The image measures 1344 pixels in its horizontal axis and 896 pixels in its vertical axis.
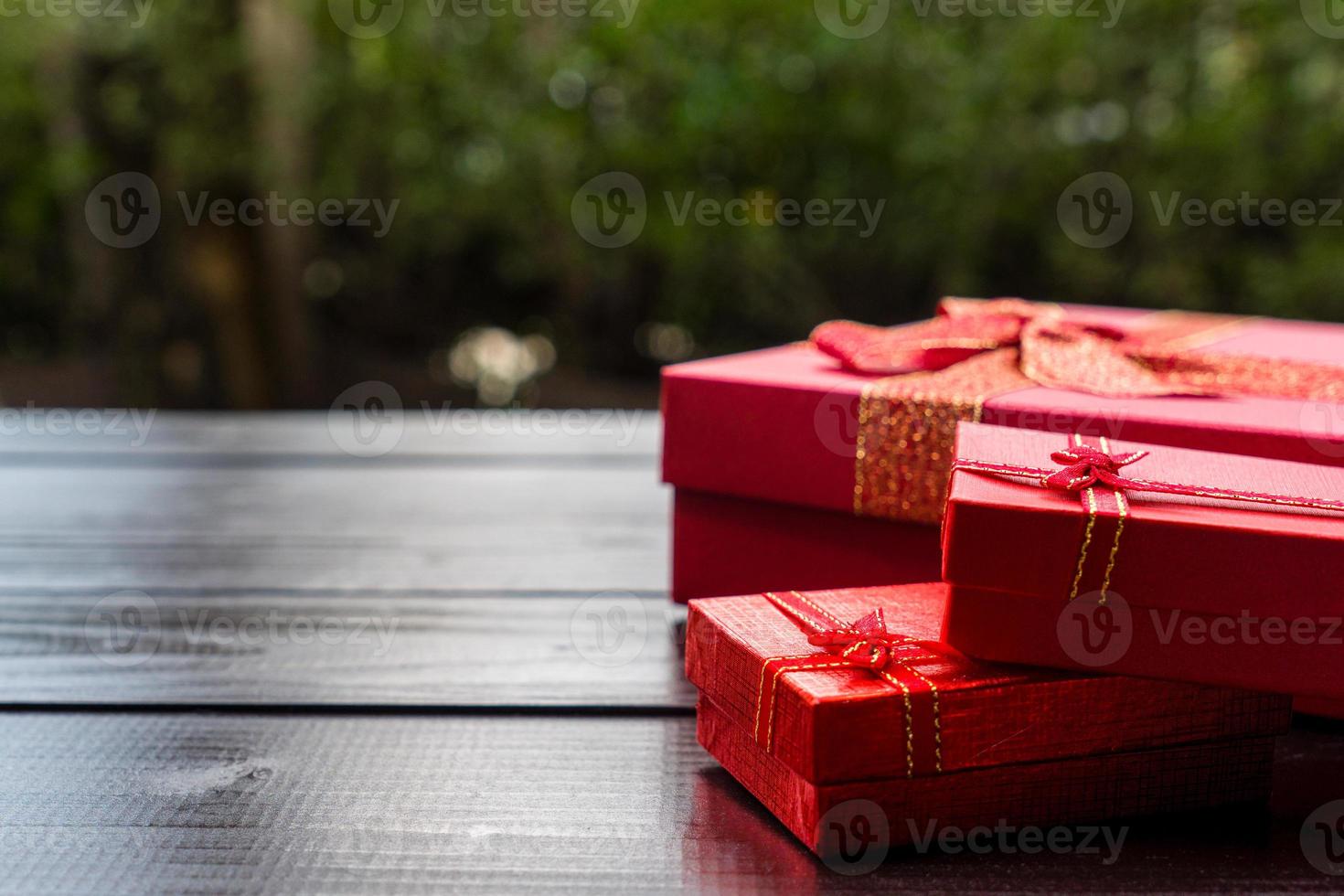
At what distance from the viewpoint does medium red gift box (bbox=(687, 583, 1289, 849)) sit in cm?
52

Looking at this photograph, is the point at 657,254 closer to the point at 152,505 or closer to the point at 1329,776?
the point at 152,505

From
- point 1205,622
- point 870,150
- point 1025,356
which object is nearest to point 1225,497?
point 1205,622

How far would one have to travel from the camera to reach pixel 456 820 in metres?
0.55

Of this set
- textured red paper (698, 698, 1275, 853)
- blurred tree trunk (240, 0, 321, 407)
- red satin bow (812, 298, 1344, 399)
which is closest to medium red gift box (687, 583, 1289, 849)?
textured red paper (698, 698, 1275, 853)

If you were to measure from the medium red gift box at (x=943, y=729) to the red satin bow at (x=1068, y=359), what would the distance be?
273 mm

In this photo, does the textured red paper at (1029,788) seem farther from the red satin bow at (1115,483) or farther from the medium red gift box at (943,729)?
the red satin bow at (1115,483)

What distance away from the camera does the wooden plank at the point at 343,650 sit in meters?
0.70

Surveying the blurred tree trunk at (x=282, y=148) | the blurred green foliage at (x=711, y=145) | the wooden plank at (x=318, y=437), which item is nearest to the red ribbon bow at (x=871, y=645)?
the wooden plank at (x=318, y=437)

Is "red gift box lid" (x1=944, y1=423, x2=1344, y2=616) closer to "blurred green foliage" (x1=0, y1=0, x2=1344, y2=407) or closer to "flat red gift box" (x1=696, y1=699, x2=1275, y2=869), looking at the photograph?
"flat red gift box" (x1=696, y1=699, x2=1275, y2=869)

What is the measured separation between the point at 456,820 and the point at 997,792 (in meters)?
0.23

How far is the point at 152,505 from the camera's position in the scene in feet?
3.69

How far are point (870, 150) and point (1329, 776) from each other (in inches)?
90.1

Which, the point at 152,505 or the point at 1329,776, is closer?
the point at 1329,776

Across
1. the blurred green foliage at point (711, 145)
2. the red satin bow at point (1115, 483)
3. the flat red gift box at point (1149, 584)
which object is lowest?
the flat red gift box at point (1149, 584)
